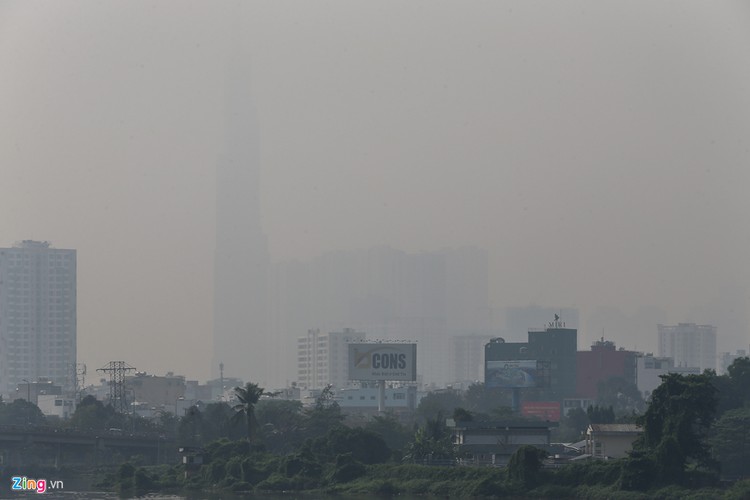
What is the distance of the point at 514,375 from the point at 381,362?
84.4 ft

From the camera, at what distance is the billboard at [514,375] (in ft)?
547

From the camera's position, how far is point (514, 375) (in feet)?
551

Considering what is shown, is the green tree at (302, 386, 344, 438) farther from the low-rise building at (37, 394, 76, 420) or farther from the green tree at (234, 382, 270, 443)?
the low-rise building at (37, 394, 76, 420)

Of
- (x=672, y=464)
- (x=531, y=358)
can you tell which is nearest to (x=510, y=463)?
(x=672, y=464)

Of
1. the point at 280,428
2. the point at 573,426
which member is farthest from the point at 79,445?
the point at 573,426

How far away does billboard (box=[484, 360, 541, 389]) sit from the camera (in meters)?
167

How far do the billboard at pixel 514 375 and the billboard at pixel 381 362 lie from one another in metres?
22.4

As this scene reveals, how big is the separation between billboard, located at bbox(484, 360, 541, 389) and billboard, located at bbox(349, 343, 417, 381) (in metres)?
22.4

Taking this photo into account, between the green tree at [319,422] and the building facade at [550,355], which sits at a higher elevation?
the building facade at [550,355]

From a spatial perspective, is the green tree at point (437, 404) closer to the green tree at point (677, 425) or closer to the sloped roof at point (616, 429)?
the sloped roof at point (616, 429)

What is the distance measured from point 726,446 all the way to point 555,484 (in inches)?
570

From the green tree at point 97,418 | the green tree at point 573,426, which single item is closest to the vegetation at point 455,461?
the green tree at point 97,418

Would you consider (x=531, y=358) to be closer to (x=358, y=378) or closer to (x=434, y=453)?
(x=358, y=378)

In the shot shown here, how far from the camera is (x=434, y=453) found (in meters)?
85.8
